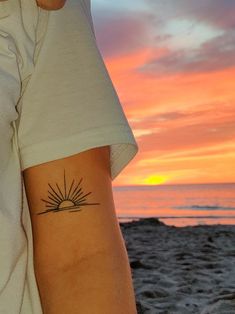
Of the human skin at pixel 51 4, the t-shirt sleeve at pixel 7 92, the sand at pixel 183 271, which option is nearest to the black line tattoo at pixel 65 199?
the t-shirt sleeve at pixel 7 92

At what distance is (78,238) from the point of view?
1171mm

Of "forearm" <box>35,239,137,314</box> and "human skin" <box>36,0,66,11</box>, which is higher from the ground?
"human skin" <box>36,0,66,11</box>

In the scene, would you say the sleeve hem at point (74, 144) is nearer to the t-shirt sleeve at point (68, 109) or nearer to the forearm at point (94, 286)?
the t-shirt sleeve at point (68, 109)

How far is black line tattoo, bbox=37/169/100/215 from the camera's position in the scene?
1.20 meters

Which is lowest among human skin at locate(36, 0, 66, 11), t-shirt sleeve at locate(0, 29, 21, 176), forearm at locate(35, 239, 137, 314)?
forearm at locate(35, 239, 137, 314)

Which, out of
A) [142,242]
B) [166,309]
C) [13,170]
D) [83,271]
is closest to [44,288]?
[83,271]

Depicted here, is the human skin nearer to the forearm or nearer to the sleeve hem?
the sleeve hem

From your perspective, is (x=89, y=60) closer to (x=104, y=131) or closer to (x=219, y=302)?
(x=104, y=131)

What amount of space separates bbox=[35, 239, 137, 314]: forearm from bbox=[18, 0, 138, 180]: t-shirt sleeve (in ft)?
0.59

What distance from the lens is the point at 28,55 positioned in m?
1.20

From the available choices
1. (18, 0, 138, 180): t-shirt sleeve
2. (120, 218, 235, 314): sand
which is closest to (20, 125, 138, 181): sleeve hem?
(18, 0, 138, 180): t-shirt sleeve

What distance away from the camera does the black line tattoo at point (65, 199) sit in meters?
1.20

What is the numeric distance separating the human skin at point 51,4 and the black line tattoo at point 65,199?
0.96ft

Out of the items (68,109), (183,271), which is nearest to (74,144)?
(68,109)
